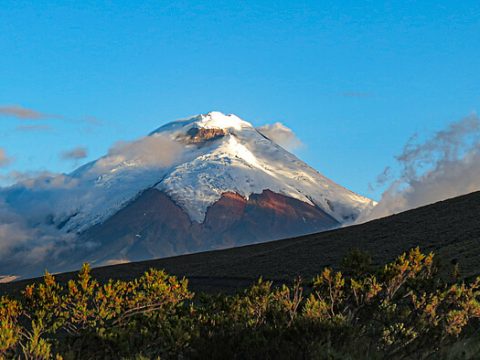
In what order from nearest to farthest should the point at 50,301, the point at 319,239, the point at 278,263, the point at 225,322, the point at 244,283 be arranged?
1. the point at 225,322
2. the point at 50,301
3. the point at 244,283
4. the point at 278,263
5. the point at 319,239

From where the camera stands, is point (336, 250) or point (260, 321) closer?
point (260, 321)

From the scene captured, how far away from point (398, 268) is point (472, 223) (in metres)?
62.2

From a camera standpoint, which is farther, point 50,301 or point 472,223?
point 472,223

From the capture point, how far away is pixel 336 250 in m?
87.5

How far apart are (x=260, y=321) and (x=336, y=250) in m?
65.6

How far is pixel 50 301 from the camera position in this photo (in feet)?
75.6

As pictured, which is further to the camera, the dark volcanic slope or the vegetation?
the dark volcanic slope

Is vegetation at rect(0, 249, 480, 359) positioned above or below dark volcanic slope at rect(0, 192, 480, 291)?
below

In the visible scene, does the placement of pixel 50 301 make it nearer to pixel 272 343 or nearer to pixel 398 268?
pixel 272 343

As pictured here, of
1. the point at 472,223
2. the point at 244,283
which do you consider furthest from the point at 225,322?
the point at 472,223

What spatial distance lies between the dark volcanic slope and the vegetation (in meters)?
34.1

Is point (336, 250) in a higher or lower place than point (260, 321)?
higher

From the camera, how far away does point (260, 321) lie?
75.0ft

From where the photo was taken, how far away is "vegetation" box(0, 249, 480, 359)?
20.0 metres
